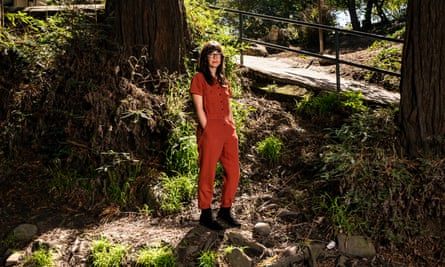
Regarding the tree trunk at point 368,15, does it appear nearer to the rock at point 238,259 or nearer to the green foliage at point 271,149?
the green foliage at point 271,149

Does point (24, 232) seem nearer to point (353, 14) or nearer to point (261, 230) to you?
point (261, 230)

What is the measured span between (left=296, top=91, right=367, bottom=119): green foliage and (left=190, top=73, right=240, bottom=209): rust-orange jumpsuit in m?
2.44

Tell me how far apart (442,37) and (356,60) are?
4.73 metres

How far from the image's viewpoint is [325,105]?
7113 mm

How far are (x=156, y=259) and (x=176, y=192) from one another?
118 centimetres

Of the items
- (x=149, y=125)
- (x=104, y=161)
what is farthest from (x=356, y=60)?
(x=104, y=161)

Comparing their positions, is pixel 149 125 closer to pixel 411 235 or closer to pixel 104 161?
pixel 104 161

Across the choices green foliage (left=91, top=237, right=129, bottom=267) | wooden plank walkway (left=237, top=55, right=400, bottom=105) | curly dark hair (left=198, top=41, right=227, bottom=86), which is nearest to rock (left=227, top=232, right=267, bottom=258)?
green foliage (left=91, top=237, right=129, bottom=267)

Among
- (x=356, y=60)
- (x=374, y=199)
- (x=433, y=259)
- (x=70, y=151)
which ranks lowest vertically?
(x=433, y=259)

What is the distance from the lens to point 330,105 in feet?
23.3

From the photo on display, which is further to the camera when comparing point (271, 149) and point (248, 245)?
point (271, 149)

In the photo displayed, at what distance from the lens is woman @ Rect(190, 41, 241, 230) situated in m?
4.81

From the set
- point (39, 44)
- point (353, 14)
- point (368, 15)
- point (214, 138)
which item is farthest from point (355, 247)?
point (368, 15)

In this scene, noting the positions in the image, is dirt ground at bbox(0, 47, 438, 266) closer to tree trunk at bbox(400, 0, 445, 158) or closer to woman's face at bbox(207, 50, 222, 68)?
tree trunk at bbox(400, 0, 445, 158)
